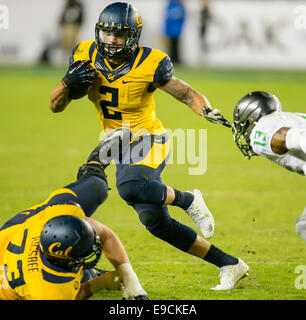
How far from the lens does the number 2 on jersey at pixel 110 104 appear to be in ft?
18.5

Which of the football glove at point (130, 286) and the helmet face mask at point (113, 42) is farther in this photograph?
the helmet face mask at point (113, 42)

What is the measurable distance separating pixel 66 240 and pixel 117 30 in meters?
2.19

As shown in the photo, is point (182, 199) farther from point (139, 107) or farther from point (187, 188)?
point (187, 188)

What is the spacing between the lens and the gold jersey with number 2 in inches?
220

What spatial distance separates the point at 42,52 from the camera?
2067 centimetres

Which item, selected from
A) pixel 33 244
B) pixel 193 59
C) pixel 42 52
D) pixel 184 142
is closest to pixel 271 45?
pixel 193 59

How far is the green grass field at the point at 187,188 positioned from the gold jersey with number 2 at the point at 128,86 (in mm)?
1280

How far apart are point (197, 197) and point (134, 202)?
0.60m

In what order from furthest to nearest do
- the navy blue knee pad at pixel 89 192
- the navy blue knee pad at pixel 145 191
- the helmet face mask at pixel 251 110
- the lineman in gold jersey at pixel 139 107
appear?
the lineman in gold jersey at pixel 139 107, the navy blue knee pad at pixel 145 191, the helmet face mask at pixel 251 110, the navy blue knee pad at pixel 89 192

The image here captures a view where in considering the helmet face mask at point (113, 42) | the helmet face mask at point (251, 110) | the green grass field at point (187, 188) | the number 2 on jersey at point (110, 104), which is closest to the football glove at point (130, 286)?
the green grass field at point (187, 188)

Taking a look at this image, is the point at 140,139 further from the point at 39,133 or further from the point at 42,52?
the point at 42,52

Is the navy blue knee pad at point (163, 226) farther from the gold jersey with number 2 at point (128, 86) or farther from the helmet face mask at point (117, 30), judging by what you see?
the helmet face mask at point (117, 30)

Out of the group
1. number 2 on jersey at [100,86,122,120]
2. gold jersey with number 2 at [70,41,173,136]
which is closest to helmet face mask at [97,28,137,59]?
gold jersey with number 2 at [70,41,173,136]

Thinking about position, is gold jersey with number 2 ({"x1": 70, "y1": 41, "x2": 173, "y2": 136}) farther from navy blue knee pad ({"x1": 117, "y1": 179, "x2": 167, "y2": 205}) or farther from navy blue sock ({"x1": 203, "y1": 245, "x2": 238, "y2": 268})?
navy blue sock ({"x1": 203, "y1": 245, "x2": 238, "y2": 268})
